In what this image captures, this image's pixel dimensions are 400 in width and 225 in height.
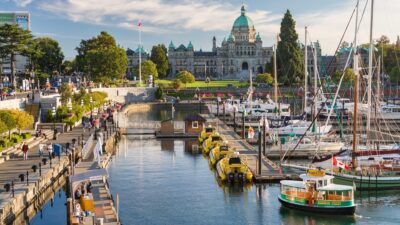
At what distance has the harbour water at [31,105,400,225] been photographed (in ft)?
114

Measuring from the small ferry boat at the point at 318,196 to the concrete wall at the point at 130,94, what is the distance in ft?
330

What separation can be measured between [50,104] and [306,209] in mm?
44864

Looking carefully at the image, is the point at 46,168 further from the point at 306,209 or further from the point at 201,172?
the point at 306,209

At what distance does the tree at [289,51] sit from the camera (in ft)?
474

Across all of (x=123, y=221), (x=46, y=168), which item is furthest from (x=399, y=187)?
(x=46, y=168)

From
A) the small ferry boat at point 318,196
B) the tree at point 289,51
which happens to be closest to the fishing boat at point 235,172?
the small ferry boat at point 318,196

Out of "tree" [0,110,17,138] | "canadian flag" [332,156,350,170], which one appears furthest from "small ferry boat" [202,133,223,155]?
"tree" [0,110,17,138]

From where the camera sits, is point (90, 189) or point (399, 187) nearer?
point (90, 189)

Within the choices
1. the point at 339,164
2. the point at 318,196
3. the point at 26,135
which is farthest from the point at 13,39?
the point at 318,196

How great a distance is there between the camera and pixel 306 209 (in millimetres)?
35844

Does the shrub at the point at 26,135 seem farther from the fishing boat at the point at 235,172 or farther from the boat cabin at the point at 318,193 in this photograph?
the boat cabin at the point at 318,193

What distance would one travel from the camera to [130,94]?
14300 cm

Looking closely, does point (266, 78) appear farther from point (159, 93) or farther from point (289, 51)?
point (159, 93)

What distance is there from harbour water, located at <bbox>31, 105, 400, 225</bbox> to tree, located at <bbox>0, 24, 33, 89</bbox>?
4519 centimetres
